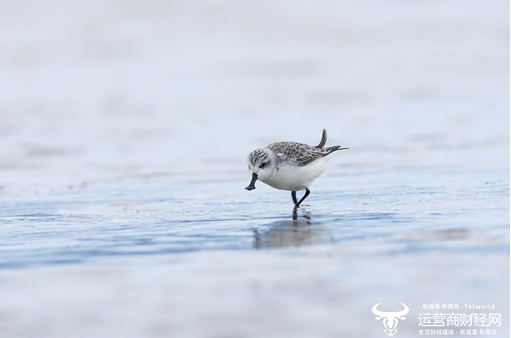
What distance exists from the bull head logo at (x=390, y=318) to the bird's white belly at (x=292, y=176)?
13.1 feet

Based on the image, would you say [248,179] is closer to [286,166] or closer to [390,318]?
[286,166]

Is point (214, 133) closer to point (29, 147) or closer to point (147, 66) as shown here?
point (29, 147)

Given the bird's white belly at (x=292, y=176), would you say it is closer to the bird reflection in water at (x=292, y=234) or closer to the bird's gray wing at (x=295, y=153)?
the bird's gray wing at (x=295, y=153)

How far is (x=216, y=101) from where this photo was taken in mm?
18031

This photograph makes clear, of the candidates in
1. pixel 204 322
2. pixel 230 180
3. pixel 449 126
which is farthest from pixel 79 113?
pixel 204 322

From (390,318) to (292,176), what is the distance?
4.16 meters

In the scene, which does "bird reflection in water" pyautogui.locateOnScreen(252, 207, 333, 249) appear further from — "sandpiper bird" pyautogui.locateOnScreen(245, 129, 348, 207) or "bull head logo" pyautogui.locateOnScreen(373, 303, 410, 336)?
"bull head logo" pyautogui.locateOnScreen(373, 303, 410, 336)

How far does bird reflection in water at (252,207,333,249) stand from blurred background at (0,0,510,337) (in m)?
0.04

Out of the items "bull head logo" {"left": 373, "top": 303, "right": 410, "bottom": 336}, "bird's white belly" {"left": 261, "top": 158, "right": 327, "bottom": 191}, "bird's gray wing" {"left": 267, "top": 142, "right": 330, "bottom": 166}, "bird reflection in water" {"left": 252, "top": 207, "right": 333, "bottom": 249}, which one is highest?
"bird's gray wing" {"left": 267, "top": 142, "right": 330, "bottom": 166}

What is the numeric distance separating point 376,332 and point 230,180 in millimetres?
6778

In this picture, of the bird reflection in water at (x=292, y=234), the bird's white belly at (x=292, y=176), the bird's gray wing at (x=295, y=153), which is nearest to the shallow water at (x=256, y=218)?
the bird reflection in water at (x=292, y=234)

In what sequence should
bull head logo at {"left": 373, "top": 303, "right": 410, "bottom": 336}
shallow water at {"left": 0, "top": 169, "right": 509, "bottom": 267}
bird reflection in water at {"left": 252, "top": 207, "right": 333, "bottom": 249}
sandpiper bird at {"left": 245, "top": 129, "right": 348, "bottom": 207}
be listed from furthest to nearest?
1. sandpiper bird at {"left": 245, "top": 129, "right": 348, "bottom": 207}
2. bird reflection in water at {"left": 252, "top": 207, "right": 333, "bottom": 249}
3. shallow water at {"left": 0, "top": 169, "right": 509, "bottom": 267}
4. bull head logo at {"left": 373, "top": 303, "right": 410, "bottom": 336}

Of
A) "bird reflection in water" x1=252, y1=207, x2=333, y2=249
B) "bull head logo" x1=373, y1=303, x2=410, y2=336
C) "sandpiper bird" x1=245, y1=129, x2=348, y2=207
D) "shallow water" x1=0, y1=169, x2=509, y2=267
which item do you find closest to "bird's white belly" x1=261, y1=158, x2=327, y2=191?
"sandpiper bird" x1=245, y1=129, x2=348, y2=207

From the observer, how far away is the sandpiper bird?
7598 mm
